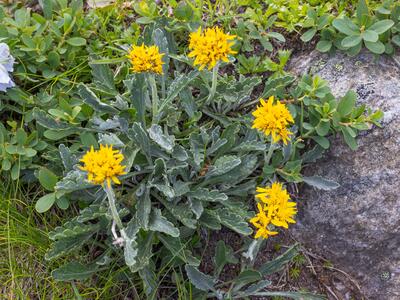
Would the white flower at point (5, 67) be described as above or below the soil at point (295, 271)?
above

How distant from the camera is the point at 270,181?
2.59 meters

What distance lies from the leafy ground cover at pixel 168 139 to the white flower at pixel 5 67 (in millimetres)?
21

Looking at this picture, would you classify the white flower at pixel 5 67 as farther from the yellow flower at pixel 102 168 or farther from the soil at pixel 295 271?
the soil at pixel 295 271

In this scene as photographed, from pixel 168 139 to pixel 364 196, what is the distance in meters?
1.01

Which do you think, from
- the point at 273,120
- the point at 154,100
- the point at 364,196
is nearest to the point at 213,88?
the point at 154,100

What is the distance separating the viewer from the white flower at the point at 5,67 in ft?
8.61

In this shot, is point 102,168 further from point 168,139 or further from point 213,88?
point 213,88

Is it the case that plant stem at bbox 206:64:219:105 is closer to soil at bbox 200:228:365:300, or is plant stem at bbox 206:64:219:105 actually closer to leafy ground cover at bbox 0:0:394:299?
leafy ground cover at bbox 0:0:394:299

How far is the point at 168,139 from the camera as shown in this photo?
2340 millimetres

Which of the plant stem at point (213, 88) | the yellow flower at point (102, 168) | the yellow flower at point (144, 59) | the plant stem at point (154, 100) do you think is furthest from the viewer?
the plant stem at point (213, 88)

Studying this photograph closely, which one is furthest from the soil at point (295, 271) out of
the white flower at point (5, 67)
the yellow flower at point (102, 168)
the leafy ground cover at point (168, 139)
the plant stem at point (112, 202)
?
the white flower at point (5, 67)

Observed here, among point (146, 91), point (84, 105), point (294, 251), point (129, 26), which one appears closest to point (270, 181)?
point (294, 251)

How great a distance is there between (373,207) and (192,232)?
88cm

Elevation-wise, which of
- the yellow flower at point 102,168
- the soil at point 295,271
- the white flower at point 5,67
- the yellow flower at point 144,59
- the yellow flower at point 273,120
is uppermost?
the yellow flower at point 144,59
